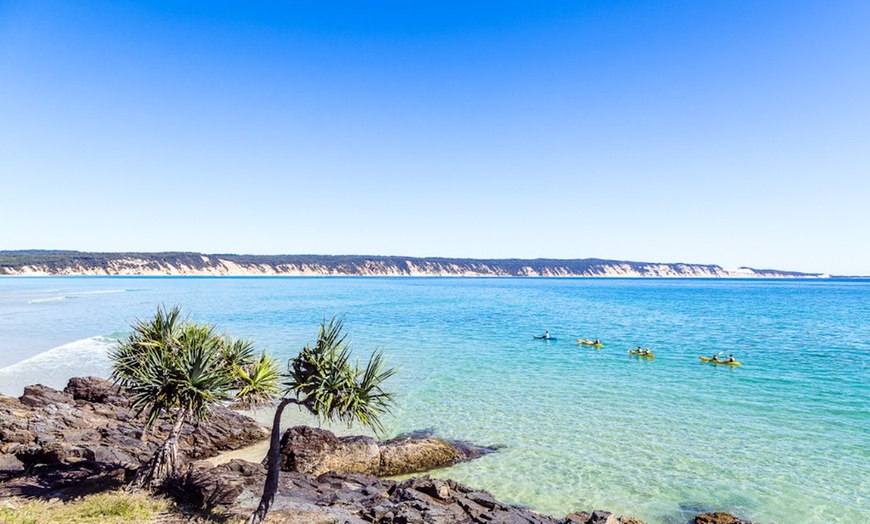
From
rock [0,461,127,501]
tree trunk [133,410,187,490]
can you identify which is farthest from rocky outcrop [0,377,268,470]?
tree trunk [133,410,187,490]

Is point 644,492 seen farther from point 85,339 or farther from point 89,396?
point 85,339

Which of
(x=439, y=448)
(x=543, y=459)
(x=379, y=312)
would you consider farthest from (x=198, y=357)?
(x=379, y=312)

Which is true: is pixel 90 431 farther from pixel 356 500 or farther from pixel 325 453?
pixel 356 500

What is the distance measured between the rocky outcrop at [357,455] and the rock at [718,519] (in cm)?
719

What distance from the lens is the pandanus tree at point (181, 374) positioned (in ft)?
35.2

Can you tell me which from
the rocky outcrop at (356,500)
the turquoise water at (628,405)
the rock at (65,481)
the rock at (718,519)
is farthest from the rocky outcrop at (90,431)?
the rock at (718,519)

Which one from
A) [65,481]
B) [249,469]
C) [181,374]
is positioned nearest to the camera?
[181,374]

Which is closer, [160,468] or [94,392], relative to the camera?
[160,468]

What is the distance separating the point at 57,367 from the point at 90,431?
18.3 m

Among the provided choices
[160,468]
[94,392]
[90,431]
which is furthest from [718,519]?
[94,392]

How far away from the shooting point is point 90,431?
16.9 m

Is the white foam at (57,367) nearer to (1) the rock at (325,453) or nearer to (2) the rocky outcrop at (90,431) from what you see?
(2) the rocky outcrop at (90,431)

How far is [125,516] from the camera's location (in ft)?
32.9

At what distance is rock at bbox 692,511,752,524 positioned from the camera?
42.1 ft
